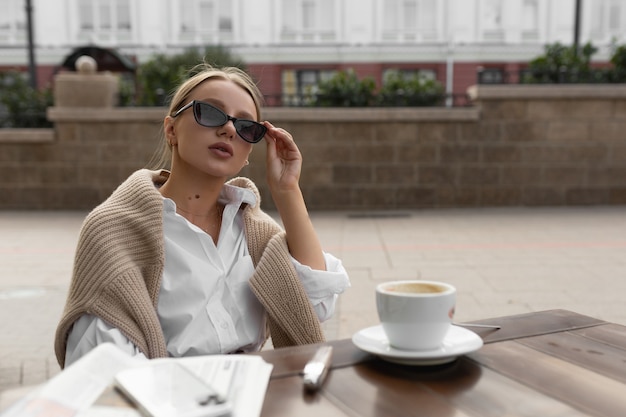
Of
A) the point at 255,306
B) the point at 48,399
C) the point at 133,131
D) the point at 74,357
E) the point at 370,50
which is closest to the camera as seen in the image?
the point at 48,399

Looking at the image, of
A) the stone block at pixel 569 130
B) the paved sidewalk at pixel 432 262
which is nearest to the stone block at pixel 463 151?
the paved sidewalk at pixel 432 262

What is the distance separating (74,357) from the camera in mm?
1659

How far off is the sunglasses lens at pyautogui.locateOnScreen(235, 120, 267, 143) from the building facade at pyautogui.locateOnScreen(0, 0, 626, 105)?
26592 mm

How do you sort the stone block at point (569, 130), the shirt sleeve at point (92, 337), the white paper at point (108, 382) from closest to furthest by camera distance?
the white paper at point (108, 382), the shirt sleeve at point (92, 337), the stone block at point (569, 130)

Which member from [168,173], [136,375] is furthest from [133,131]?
[136,375]

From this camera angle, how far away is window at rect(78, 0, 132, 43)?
1156 inches

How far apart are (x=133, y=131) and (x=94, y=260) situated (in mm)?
7971

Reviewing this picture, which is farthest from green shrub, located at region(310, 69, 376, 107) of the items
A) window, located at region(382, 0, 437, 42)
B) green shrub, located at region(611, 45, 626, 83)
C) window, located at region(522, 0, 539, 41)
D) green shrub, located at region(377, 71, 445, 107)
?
window, located at region(522, 0, 539, 41)

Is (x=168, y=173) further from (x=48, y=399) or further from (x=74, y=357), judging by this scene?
(x=48, y=399)

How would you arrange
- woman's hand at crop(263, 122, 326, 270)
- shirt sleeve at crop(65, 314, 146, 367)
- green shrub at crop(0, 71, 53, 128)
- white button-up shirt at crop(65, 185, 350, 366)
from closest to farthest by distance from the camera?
1. shirt sleeve at crop(65, 314, 146, 367)
2. white button-up shirt at crop(65, 185, 350, 366)
3. woman's hand at crop(263, 122, 326, 270)
4. green shrub at crop(0, 71, 53, 128)

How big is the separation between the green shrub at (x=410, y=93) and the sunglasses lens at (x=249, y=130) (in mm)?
7883

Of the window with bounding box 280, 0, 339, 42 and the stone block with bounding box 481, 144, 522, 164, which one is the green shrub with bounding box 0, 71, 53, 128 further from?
the window with bounding box 280, 0, 339, 42

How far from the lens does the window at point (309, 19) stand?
29359 millimetres

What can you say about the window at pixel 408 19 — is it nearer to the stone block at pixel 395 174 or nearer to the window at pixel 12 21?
the window at pixel 12 21
